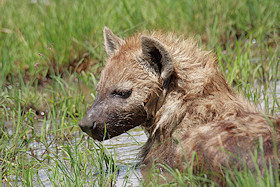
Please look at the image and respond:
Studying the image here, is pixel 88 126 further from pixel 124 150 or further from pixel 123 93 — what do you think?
pixel 124 150

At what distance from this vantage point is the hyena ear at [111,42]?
185 inches

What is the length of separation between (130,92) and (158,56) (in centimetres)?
38

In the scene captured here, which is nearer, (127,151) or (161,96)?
(161,96)

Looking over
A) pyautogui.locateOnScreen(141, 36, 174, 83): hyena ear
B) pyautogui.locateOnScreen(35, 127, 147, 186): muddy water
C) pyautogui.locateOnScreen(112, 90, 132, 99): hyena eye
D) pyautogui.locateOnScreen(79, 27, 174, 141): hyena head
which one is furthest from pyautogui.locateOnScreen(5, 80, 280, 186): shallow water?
pyautogui.locateOnScreen(141, 36, 174, 83): hyena ear

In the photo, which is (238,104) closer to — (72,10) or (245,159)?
(245,159)

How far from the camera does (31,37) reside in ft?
24.5

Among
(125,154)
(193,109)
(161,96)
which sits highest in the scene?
(161,96)

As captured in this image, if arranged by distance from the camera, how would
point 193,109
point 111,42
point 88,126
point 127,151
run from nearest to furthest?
point 193,109 < point 88,126 < point 111,42 < point 127,151

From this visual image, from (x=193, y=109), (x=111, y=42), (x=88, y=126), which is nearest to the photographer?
(x=193, y=109)

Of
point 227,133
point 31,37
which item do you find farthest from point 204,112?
point 31,37

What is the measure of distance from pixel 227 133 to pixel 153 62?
3.61 ft

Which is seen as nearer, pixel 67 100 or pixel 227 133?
pixel 227 133

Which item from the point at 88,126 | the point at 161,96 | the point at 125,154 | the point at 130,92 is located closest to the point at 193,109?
the point at 161,96

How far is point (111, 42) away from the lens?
15.6 ft
